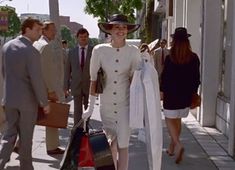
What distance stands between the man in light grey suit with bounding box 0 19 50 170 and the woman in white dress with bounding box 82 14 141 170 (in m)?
0.82

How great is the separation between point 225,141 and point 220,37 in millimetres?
2805

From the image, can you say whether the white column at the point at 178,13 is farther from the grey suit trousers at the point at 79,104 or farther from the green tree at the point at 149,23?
the grey suit trousers at the point at 79,104

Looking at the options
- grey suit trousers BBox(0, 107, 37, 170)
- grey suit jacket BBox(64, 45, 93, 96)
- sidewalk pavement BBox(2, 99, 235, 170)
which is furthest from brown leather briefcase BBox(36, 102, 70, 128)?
grey suit jacket BBox(64, 45, 93, 96)

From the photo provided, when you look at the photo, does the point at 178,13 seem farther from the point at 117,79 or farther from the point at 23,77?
the point at 117,79

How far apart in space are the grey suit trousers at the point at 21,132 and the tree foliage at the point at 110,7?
30.6 meters

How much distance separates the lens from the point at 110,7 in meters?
40.2

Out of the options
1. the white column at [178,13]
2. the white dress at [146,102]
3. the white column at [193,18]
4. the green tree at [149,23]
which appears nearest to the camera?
Answer: the white dress at [146,102]

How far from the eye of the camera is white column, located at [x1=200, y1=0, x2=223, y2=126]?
39.3 ft

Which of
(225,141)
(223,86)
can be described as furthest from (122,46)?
(223,86)

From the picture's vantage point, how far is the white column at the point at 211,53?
1198cm

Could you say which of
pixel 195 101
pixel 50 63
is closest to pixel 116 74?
pixel 50 63

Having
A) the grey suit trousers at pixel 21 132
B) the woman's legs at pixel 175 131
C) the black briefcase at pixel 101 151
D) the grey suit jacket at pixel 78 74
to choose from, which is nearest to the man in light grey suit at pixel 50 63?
the grey suit jacket at pixel 78 74

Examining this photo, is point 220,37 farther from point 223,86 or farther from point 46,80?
point 46,80

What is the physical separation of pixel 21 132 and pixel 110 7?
3405cm
